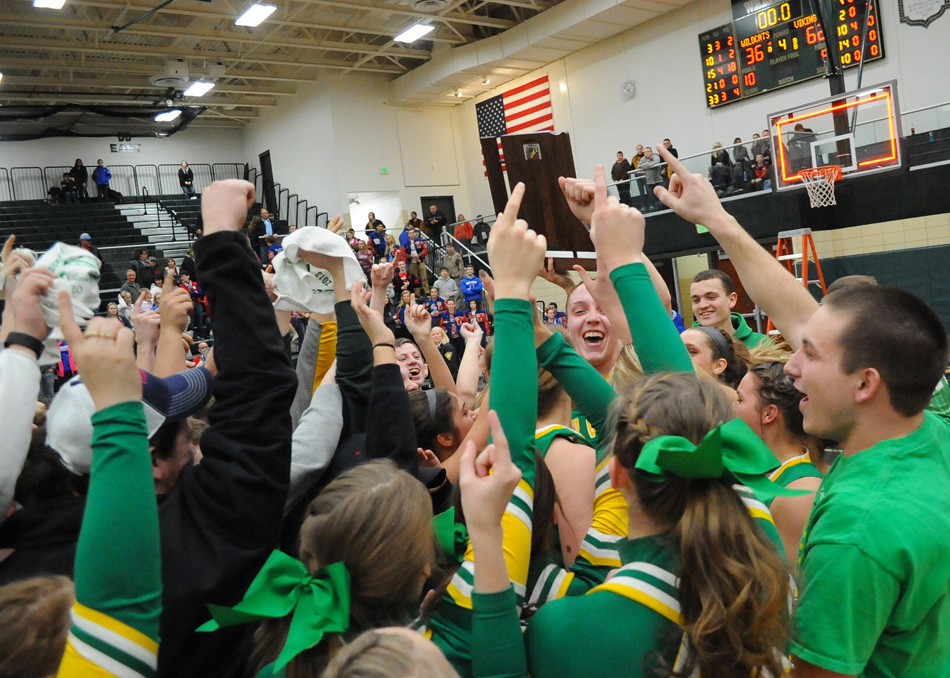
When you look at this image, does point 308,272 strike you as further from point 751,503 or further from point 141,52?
point 141,52

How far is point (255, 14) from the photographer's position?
1350 cm

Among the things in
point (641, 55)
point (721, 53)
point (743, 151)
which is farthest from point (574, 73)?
point (743, 151)

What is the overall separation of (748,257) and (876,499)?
2.72 ft

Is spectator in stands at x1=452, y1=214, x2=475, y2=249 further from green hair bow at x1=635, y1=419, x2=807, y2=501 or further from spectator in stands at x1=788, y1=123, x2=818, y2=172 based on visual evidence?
green hair bow at x1=635, y1=419, x2=807, y2=501

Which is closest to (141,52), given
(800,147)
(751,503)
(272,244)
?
(272,244)

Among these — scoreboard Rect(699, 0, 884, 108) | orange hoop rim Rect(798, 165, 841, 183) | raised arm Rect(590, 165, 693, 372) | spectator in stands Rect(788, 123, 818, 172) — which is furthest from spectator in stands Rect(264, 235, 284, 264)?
raised arm Rect(590, 165, 693, 372)

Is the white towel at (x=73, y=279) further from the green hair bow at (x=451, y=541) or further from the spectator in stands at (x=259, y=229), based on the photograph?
the spectator in stands at (x=259, y=229)

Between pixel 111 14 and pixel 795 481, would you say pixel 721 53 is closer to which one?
pixel 111 14

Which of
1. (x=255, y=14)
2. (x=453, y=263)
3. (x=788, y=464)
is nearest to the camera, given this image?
(x=788, y=464)

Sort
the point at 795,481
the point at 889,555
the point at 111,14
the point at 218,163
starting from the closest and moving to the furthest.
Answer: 1. the point at 889,555
2. the point at 795,481
3. the point at 111,14
4. the point at 218,163

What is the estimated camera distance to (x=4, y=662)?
1146 millimetres

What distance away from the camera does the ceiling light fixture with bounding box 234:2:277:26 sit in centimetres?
1332

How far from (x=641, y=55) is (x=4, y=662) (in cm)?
1712

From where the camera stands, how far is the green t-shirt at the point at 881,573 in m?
1.32
